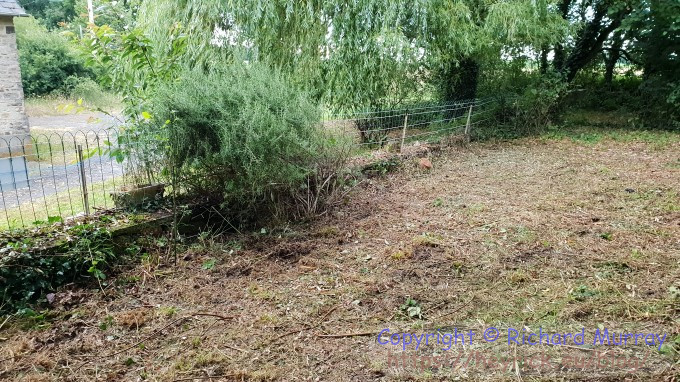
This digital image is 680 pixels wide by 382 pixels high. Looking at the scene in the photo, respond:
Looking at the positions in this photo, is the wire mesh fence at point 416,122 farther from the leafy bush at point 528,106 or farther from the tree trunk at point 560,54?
the tree trunk at point 560,54

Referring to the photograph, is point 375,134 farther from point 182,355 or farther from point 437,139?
point 182,355

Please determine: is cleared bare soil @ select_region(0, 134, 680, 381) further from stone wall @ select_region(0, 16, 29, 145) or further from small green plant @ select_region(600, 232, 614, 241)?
stone wall @ select_region(0, 16, 29, 145)

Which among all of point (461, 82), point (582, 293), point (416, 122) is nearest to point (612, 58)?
point (461, 82)

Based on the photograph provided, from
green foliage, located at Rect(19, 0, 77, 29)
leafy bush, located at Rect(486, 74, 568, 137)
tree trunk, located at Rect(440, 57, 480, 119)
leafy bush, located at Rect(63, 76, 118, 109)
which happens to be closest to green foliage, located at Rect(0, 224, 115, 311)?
tree trunk, located at Rect(440, 57, 480, 119)

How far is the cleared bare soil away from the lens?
2457mm

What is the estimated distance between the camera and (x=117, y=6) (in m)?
5.07

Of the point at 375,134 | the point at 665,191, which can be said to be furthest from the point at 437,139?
the point at 665,191

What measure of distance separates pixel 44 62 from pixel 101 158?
50.3ft

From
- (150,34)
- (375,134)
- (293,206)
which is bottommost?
(293,206)

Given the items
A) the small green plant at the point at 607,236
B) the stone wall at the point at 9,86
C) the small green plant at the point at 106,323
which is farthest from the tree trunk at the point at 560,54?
the stone wall at the point at 9,86

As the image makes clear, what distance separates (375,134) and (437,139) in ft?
4.76

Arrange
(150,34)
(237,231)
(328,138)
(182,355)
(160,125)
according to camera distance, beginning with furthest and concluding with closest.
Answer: (150,34) → (328,138) → (237,231) → (160,125) → (182,355)

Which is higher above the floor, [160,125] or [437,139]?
[160,125]

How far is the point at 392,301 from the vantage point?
3168mm
